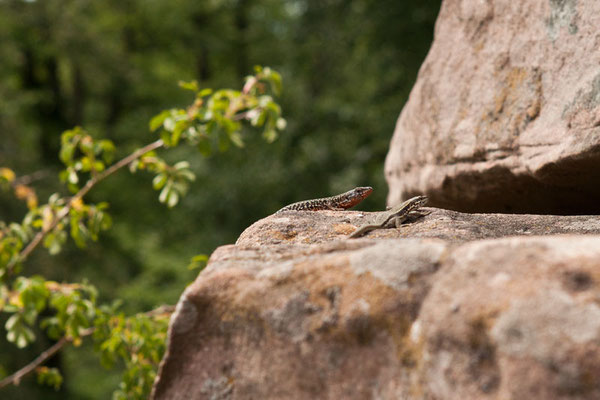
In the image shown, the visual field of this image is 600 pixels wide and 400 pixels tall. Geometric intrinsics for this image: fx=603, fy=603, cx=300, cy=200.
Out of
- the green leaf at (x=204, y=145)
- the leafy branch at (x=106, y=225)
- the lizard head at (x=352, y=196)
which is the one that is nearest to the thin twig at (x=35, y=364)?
the leafy branch at (x=106, y=225)

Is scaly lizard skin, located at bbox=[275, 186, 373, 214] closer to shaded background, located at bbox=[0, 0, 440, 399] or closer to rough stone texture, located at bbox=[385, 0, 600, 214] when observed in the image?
rough stone texture, located at bbox=[385, 0, 600, 214]

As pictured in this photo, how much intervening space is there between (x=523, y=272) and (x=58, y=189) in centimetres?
1071

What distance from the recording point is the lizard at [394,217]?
2670 mm

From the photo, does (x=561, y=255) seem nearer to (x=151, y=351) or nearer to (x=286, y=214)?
(x=286, y=214)

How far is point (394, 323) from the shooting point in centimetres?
156

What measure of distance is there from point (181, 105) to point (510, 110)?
48.4 ft

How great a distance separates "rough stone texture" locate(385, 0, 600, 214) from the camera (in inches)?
109

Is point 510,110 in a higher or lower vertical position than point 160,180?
lower

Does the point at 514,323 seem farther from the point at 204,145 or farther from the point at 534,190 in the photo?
the point at 204,145

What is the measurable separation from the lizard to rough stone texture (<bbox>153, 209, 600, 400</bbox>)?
2.15 ft

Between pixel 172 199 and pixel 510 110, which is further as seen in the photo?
pixel 172 199

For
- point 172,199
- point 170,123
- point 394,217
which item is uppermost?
point 170,123

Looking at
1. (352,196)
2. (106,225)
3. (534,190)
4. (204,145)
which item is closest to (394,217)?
(534,190)

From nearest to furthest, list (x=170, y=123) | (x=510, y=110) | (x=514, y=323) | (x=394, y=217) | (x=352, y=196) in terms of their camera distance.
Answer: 1. (x=514, y=323)
2. (x=394, y=217)
3. (x=510, y=110)
4. (x=170, y=123)
5. (x=352, y=196)
